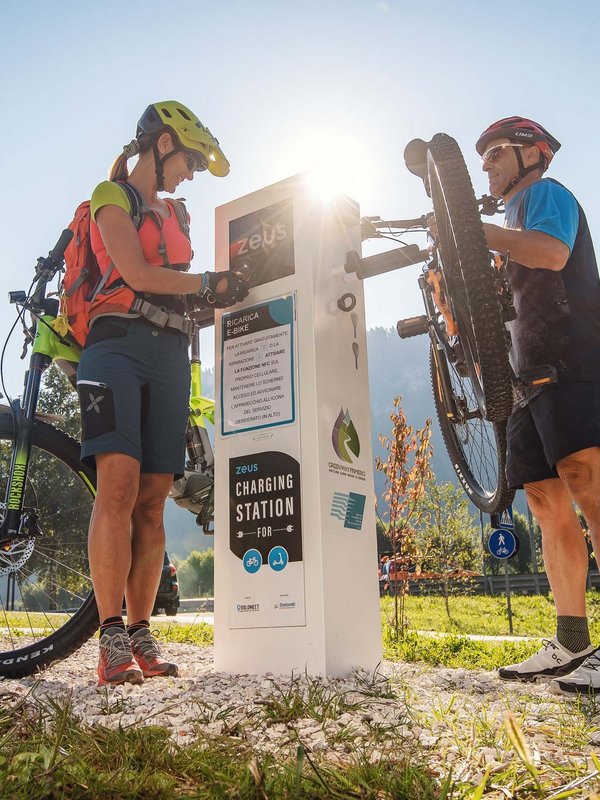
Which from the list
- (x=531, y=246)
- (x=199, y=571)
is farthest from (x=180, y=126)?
(x=199, y=571)

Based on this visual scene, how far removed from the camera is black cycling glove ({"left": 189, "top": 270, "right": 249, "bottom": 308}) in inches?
122

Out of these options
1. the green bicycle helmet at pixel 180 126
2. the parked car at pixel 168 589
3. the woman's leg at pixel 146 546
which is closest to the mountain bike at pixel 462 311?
the green bicycle helmet at pixel 180 126

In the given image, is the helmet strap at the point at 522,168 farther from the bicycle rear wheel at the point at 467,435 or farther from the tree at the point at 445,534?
the tree at the point at 445,534

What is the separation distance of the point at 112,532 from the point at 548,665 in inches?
75.3

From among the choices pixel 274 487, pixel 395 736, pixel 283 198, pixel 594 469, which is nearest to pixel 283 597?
pixel 274 487

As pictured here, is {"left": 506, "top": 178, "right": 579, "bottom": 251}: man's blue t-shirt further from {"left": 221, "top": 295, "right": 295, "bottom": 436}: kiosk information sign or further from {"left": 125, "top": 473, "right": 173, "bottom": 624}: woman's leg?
{"left": 125, "top": 473, "right": 173, "bottom": 624}: woman's leg

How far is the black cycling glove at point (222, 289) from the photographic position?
3.10 meters

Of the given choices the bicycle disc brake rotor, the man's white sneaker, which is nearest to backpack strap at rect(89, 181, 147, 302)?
the bicycle disc brake rotor

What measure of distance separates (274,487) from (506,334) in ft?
3.77

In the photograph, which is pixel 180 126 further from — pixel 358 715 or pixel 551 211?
pixel 358 715

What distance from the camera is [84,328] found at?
A: 3.11 m

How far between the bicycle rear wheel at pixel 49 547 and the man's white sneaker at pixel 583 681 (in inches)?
77.8

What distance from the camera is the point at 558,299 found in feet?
9.57

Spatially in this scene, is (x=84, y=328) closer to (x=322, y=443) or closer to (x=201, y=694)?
(x=322, y=443)
